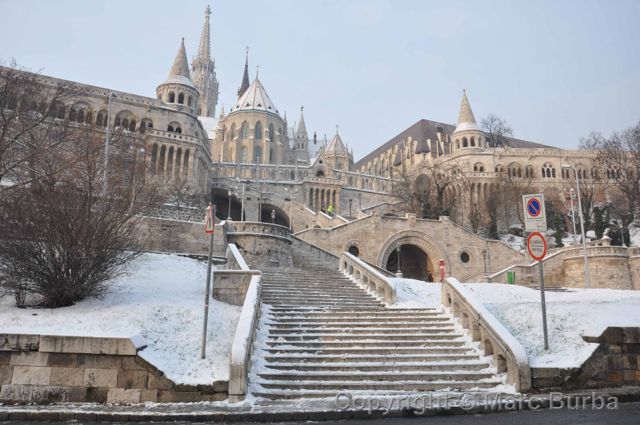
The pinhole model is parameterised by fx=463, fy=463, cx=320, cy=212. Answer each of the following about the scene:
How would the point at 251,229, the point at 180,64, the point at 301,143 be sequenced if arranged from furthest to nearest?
the point at 301,143, the point at 180,64, the point at 251,229

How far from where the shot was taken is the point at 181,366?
322 inches

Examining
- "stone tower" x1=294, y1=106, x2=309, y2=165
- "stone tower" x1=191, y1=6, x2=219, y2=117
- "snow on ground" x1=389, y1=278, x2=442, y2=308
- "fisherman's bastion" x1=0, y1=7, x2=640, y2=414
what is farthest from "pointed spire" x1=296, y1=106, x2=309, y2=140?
"snow on ground" x1=389, y1=278, x2=442, y2=308

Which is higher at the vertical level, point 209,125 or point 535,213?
point 209,125

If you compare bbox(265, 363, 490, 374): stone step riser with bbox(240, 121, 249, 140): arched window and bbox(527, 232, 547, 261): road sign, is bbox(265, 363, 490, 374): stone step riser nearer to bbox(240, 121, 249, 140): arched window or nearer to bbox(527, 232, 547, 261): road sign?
bbox(527, 232, 547, 261): road sign

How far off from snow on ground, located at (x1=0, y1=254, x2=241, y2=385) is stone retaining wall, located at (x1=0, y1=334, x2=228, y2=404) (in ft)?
0.58

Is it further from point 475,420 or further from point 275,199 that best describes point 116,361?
point 275,199

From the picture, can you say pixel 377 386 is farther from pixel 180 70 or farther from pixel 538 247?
pixel 180 70

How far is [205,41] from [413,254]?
84.7 m

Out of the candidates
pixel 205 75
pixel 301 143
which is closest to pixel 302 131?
pixel 301 143

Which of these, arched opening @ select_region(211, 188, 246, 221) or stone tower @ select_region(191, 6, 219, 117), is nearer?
arched opening @ select_region(211, 188, 246, 221)

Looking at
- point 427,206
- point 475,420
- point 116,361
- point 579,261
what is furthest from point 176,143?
point 475,420

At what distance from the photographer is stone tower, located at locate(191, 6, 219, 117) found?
Result: 326 ft

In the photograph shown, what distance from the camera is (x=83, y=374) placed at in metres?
7.83

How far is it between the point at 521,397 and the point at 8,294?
10.7 meters
